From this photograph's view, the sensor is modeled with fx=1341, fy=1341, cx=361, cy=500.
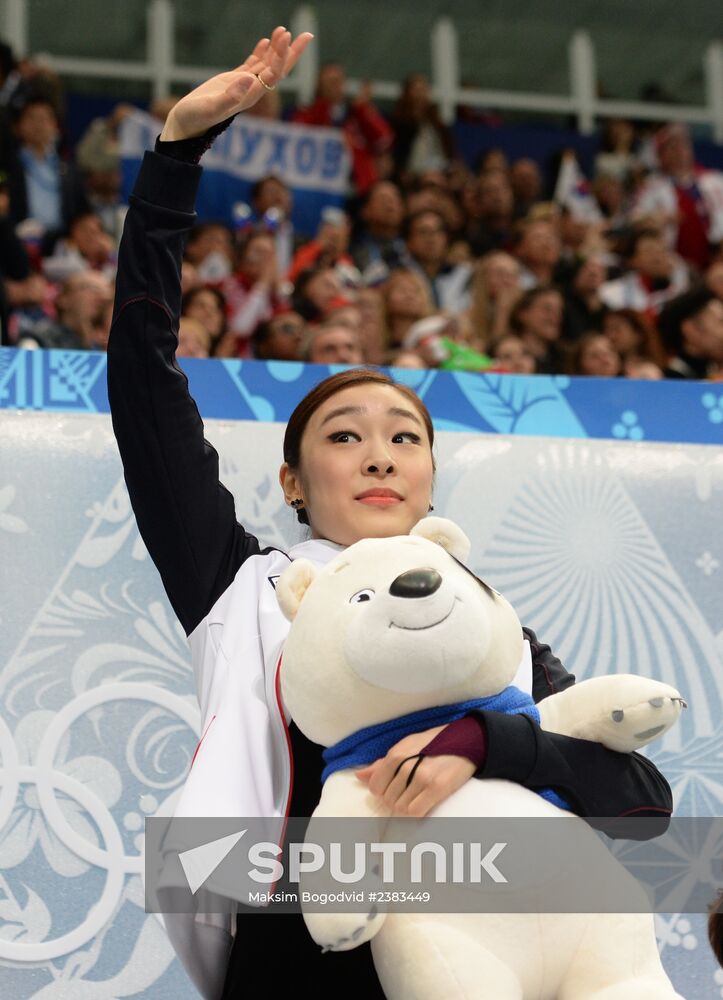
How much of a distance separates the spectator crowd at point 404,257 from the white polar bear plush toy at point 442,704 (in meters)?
2.02

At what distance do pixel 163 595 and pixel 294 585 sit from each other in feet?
2.61

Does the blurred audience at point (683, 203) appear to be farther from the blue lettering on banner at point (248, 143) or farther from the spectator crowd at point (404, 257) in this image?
the blue lettering on banner at point (248, 143)

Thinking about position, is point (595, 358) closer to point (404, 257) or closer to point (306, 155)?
point (404, 257)

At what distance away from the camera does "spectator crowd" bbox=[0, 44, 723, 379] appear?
11.9ft

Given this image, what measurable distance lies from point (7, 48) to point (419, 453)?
3.86 m

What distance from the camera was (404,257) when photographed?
4727 millimetres

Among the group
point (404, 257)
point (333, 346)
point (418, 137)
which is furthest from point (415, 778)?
point (418, 137)

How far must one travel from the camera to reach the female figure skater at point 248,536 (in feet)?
3.83

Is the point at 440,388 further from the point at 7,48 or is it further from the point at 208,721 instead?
the point at 7,48

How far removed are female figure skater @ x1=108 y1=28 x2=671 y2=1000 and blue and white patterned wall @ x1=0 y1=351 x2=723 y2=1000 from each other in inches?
11.0

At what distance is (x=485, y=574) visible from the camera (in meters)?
2.04

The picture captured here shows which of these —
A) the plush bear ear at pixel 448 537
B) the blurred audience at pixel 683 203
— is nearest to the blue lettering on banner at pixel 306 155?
the blurred audience at pixel 683 203

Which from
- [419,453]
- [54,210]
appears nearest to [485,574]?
[419,453]

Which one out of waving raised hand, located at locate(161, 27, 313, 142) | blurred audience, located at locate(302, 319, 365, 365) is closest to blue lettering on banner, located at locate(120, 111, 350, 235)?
blurred audience, located at locate(302, 319, 365, 365)
